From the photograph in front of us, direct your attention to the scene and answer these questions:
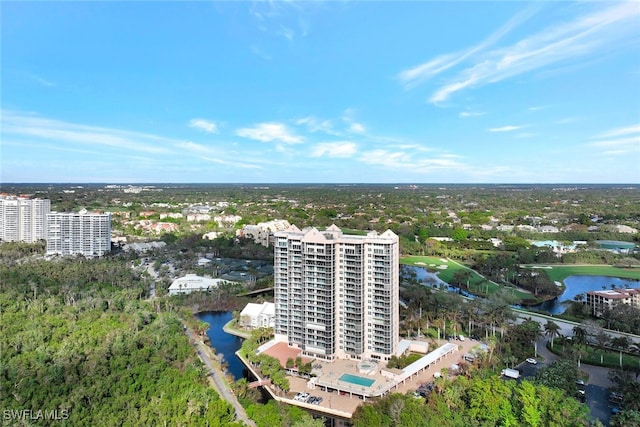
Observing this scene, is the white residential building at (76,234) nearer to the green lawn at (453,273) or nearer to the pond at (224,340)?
the pond at (224,340)

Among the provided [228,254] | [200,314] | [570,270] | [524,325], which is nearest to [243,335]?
[200,314]

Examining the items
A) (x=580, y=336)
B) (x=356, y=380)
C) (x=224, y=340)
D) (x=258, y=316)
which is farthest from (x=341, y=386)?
(x=580, y=336)

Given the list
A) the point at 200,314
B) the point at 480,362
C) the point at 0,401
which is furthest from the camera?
the point at 200,314

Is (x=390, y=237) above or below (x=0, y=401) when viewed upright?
above

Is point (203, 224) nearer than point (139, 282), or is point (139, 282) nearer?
point (139, 282)

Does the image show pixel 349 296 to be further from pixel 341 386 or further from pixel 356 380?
pixel 341 386

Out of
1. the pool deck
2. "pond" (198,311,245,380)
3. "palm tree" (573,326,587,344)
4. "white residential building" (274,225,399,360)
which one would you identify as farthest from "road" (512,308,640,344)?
"pond" (198,311,245,380)

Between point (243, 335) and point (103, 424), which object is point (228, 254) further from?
point (103, 424)
